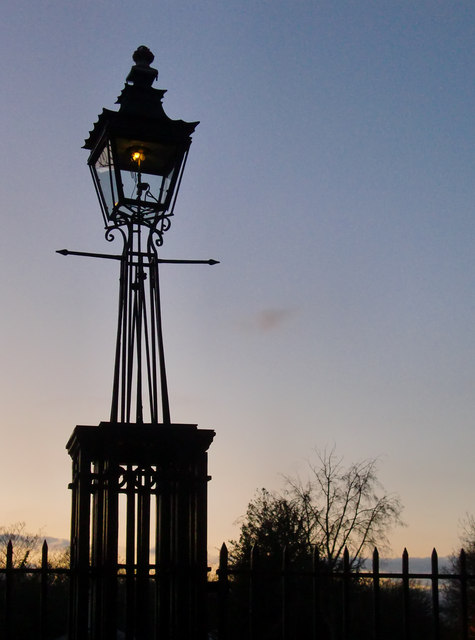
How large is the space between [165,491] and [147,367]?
1.15 m

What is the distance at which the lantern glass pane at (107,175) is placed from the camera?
8266mm

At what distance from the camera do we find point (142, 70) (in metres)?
8.56

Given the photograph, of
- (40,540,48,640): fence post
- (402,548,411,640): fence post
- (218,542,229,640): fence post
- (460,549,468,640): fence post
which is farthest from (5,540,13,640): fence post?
(460,549,468,640): fence post

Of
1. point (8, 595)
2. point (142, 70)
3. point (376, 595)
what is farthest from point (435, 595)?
point (142, 70)

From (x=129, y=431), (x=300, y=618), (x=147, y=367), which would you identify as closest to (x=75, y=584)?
(x=129, y=431)

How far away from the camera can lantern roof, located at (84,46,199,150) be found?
8.07 metres

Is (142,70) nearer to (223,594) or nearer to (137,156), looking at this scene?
(137,156)

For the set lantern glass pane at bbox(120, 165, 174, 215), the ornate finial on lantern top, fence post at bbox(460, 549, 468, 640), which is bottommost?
fence post at bbox(460, 549, 468, 640)

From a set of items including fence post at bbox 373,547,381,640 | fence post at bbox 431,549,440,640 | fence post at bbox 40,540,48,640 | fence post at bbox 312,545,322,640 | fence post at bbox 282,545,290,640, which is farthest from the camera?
fence post at bbox 431,549,440,640

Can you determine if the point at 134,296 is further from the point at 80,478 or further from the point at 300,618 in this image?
the point at 300,618

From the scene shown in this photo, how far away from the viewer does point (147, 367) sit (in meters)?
8.22

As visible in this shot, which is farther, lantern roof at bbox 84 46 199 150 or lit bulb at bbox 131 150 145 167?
lit bulb at bbox 131 150 145 167

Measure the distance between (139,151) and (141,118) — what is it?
0.32 metres

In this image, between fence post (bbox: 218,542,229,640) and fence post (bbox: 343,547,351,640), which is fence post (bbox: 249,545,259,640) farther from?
fence post (bbox: 343,547,351,640)
